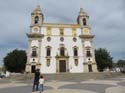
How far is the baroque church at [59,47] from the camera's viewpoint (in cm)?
3912

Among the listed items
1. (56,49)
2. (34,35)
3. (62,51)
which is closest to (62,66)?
(62,51)

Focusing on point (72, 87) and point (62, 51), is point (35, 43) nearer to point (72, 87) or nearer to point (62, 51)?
point (62, 51)

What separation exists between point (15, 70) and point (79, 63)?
22.3 meters

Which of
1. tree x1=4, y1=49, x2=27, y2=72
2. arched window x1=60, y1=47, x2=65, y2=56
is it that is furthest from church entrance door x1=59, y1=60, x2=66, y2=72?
tree x1=4, y1=49, x2=27, y2=72

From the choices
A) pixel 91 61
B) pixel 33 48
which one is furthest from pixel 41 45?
pixel 91 61

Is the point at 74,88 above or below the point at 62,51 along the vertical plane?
below

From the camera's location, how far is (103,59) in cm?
5428

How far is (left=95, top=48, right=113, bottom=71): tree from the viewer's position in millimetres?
53906

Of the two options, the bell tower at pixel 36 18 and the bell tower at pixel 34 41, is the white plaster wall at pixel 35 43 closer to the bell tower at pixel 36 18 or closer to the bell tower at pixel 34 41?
the bell tower at pixel 34 41

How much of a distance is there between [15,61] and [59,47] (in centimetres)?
1758

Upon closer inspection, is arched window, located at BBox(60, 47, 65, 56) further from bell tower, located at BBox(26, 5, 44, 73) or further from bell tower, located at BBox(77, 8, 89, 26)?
bell tower, located at BBox(77, 8, 89, 26)

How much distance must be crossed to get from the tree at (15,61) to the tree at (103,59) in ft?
77.5

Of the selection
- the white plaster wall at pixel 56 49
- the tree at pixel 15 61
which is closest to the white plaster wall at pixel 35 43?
the white plaster wall at pixel 56 49

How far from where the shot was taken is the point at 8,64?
5156 centimetres
